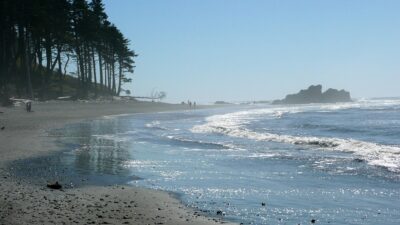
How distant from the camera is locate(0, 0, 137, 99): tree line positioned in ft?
140

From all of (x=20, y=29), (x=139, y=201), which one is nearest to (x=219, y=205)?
(x=139, y=201)

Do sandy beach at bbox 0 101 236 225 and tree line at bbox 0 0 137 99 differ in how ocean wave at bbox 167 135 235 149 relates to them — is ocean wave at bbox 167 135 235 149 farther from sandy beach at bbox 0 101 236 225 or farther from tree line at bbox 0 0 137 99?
tree line at bbox 0 0 137 99

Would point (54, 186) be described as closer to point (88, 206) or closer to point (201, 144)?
point (88, 206)

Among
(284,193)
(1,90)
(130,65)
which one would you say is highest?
(130,65)

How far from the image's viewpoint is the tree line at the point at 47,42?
42.8 metres

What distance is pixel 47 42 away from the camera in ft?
159

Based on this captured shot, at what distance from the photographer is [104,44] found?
2773 inches

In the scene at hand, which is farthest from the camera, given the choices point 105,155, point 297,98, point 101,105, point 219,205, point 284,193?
point 297,98

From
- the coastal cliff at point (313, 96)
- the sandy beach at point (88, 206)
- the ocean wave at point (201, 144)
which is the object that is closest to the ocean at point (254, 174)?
the ocean wave at point (201, 144)

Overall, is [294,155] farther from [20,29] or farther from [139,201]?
[20,29]

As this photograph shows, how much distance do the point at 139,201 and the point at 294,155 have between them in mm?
8917

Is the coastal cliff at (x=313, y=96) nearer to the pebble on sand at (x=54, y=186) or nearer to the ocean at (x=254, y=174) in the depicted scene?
the ocean at (x=254, y=174)

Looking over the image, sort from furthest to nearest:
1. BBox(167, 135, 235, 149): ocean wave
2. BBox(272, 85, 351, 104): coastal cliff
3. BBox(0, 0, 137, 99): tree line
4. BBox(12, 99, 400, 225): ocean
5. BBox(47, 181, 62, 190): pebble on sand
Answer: BBox(272, 85, 351, 104): coastal cliff
BBox(0, 0, 137, 99): tree line
BBox(167, 135, 235, 149): ocean wave
BBox(47, 181, 62, 190): pebble on sand
BBox(12, 99, 400, 225): ocean

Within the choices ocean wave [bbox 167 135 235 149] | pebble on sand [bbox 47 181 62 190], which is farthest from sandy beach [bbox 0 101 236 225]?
ocean wave [bbox 167 135 235 149]
